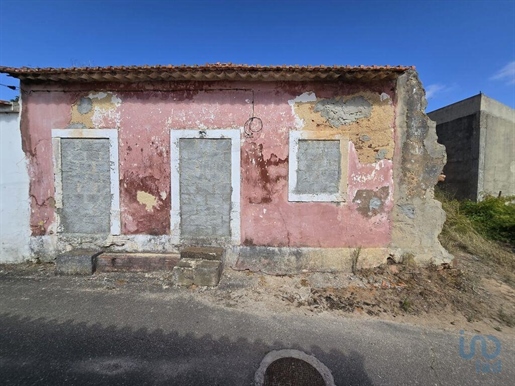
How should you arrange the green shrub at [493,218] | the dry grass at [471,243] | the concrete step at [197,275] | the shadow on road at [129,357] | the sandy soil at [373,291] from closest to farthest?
1. the shadow on road at [129,357]
2. the sandy soil at [373,291]
3. the concrete step at [197,275]
4. the dry grass at [471,243]
5. the green shrub at [493,218]

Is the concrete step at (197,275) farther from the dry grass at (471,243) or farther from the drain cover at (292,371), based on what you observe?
the dry grass at (471,243)

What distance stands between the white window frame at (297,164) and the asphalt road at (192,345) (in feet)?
7.36

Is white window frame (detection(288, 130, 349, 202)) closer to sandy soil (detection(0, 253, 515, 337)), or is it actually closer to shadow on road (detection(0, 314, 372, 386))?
sandy soil (detection(0, 253, 515, 337))

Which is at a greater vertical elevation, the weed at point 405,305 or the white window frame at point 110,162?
the white window frame at point 110,162

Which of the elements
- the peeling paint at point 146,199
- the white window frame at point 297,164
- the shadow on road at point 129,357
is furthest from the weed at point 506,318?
the peeling paint at point 146,199

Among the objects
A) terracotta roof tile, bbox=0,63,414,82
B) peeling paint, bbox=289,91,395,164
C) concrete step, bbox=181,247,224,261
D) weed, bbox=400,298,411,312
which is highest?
terracotta roof tile, bbox=0,63,414,82

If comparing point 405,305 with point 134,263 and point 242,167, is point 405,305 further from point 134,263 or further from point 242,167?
point 134,263

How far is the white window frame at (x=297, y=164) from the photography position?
16.5ft

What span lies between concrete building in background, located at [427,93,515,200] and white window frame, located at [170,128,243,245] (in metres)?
9.63

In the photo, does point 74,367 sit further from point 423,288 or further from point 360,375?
point 423,288

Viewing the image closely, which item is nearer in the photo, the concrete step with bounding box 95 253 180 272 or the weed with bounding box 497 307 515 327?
the weed with bounding box 497 307 515 327

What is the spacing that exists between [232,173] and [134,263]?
2.72 m

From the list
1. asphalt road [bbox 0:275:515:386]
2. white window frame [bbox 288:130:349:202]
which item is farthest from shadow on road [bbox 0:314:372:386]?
white window frame [bbox 288:130:349:202]

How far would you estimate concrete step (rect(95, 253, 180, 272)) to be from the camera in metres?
4.99
